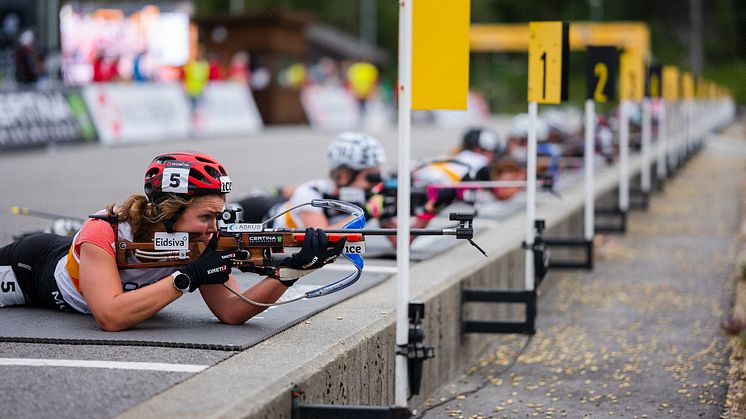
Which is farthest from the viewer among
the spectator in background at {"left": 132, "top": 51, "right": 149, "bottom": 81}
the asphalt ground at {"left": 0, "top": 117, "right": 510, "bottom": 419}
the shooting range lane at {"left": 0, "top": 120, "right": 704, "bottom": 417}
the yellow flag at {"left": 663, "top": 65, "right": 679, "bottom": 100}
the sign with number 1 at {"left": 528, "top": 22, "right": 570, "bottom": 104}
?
the spectator in background at {"left": 132, "top": 51, "right": 149, "bottom": 81}

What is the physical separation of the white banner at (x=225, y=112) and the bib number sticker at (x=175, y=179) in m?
23.3

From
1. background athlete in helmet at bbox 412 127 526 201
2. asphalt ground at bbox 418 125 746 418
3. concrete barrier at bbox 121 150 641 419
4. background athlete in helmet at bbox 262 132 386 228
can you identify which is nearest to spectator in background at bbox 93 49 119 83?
background athlete in helmet at bbox 412 127 526 201

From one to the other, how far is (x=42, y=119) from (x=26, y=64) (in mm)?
5215

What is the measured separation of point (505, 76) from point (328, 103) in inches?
1361

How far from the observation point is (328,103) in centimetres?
4109

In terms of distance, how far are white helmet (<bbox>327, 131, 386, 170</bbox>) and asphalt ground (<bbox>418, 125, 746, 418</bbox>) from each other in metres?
1.61

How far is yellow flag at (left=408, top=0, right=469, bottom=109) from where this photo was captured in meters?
5.21

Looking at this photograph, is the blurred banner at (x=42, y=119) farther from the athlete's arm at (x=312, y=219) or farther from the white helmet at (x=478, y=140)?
the athlete's arm at (x=312, y=219)

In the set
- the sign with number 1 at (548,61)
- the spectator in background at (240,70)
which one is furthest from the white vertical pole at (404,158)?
the spectator in background at (240,70)

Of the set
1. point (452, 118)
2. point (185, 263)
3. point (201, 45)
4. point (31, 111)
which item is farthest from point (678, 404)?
point (452, 118)

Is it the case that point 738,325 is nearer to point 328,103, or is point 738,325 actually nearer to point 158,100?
point 158,100

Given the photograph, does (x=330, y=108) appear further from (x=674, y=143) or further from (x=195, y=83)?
(x=674, y=143)

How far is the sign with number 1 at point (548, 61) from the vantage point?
26.6 feet

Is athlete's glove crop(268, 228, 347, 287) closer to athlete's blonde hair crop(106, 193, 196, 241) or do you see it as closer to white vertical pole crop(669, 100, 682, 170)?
athlete's blonde hair crop(106, 193, 196, 241)
